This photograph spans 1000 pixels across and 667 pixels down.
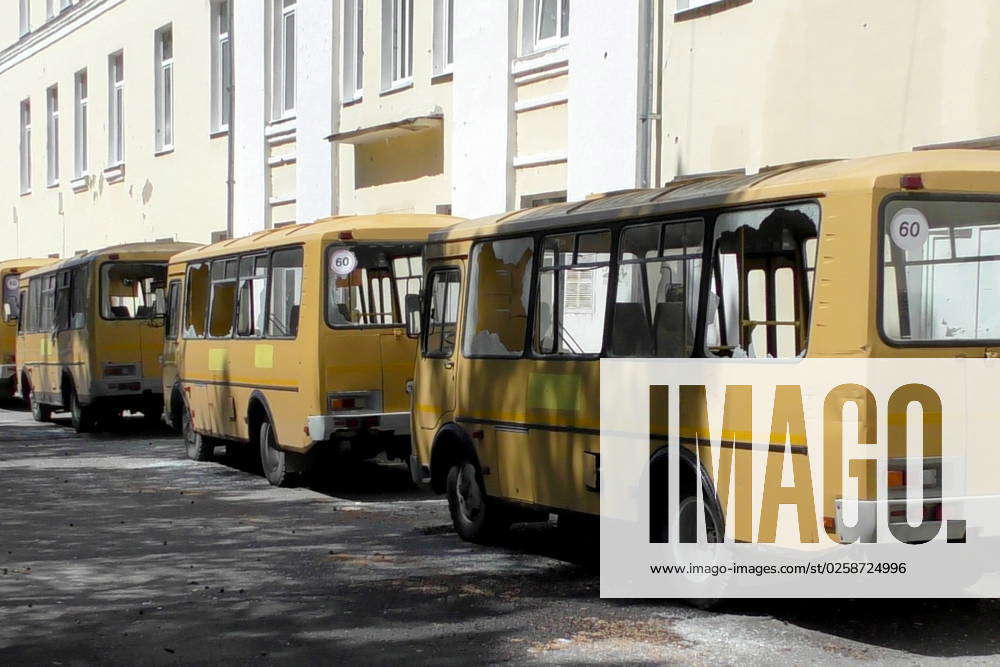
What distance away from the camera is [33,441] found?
21.4m

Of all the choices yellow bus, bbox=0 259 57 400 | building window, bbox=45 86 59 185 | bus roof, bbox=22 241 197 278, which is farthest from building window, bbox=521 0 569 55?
building window, bbox=45 86 59 185

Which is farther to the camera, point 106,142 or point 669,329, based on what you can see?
point 106,142

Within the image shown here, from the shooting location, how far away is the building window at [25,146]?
41188mm

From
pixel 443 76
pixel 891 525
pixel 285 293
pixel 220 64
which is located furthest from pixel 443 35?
pixel 891 525

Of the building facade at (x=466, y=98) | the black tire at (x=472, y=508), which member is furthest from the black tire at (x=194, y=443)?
the black tire at (x=472, y=508)

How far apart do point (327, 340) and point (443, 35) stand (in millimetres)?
7587

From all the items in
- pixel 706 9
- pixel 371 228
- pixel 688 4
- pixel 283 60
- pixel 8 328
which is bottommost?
pixel 8 328

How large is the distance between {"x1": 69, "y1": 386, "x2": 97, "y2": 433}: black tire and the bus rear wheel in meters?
7.62

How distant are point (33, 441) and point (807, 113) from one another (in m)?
12.2

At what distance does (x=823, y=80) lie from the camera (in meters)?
13.5

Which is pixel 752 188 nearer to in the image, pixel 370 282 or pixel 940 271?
Result: pixel 940 271

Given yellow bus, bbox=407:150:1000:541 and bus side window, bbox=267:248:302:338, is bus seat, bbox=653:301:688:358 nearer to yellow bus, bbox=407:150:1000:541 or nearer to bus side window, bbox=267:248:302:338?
yellow bus, bbox=407:150:1000:541

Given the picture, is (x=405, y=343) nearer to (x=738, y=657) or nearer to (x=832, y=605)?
(x=832, y=605)

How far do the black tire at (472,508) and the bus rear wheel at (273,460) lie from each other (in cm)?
382
